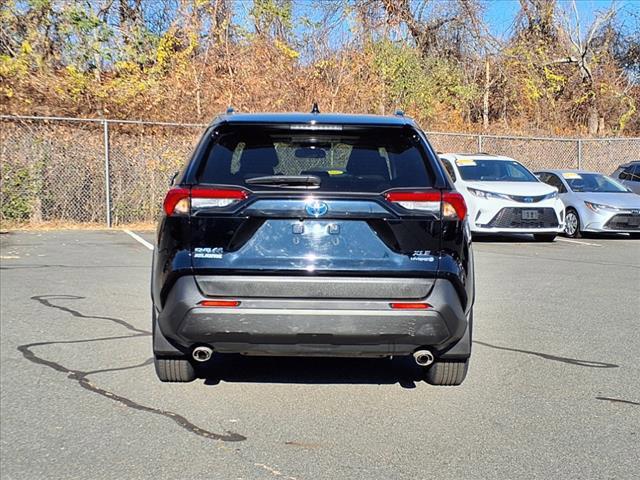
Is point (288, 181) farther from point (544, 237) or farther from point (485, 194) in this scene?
point (544, 237)

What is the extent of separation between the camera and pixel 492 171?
16234 millimetres

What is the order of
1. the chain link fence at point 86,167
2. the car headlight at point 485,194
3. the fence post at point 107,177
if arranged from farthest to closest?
1. the fence post at point 107,177
2. the chain link fence at point 86,167
3. the car headlight at point 485,194

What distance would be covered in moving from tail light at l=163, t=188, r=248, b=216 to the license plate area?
1134cm

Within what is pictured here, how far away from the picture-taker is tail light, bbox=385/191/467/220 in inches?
179

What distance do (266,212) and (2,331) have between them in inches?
147

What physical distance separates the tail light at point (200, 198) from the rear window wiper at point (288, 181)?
0.12 metres

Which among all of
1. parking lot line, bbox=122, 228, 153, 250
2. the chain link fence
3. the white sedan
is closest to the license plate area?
the white sedan

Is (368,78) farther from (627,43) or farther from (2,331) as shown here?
(2,331)

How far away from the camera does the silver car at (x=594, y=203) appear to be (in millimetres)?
16469

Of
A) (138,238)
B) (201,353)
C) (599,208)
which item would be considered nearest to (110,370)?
(201,353)

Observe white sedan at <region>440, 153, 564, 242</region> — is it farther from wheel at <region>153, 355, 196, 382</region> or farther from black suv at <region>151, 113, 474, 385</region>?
black suv at <region>151, 113, 474, 385</region>

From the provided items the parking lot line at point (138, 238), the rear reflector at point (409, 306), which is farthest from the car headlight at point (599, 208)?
the rear reflector at point (409, 306)

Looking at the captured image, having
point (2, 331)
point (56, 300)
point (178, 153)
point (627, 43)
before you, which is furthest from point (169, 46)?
point (627, 43)

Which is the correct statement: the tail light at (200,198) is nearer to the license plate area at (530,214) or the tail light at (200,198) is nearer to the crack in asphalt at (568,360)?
the crack in asphalt at (568,360)
